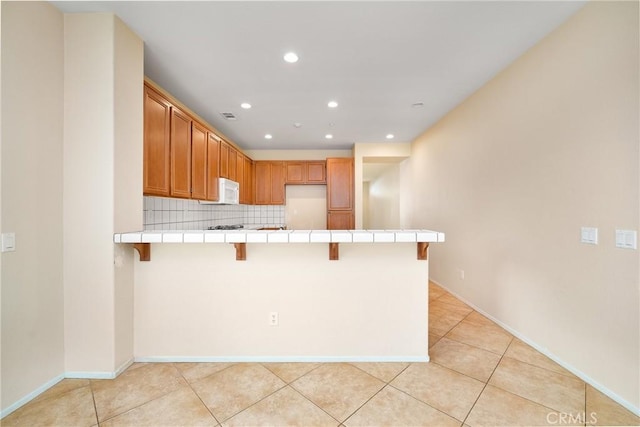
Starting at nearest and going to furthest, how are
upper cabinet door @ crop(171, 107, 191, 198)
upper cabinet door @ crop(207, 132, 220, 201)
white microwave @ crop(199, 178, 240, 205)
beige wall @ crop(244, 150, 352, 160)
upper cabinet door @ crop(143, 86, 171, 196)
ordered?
upper cabinet door @ crop(143, 86, 171, 196)
upper cabinet door @ crop(171, 107, 191, 198)
upper cabinet door @ crop(207, 132, 220, 201)
white microwave @ crop(199, 178, 240, 205)
beige wall @ crop(244, 150, 352, 160)

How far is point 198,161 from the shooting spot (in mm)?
2773

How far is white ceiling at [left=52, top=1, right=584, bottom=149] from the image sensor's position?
1614 mm

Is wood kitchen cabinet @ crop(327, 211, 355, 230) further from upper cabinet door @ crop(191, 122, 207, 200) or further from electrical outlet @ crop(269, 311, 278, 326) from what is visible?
electrical outlet @ crop(269, 311, 278, 326)

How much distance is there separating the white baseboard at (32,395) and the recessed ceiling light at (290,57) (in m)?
2.92

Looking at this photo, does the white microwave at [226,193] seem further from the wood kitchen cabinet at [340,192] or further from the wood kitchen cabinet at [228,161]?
the wood kitchen cabinet at [340,192]

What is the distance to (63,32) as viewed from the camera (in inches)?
64.9

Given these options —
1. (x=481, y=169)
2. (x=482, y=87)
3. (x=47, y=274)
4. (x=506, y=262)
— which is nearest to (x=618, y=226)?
(x=506, y=262)

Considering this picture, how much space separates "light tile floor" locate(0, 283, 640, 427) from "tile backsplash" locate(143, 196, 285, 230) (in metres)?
1.39

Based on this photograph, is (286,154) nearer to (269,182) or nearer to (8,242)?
(269,182)

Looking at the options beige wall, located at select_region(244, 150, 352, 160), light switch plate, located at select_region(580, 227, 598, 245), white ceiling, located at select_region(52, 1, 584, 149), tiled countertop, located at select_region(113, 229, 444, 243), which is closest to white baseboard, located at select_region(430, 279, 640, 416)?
light switch plate, located at select_region(580, 227, 598, 245)

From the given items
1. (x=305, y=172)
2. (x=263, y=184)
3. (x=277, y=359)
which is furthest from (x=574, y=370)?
(x=263, y=184)

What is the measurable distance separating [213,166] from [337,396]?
2.86 metres

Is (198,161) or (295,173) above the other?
(295,173)

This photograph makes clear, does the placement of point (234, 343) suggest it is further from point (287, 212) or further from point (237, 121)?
point (287, 212)
